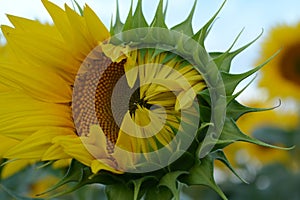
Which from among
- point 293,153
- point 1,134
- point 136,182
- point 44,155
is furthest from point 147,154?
point 293,153

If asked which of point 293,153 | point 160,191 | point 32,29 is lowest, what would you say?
point 293,153

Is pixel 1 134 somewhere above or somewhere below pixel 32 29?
below

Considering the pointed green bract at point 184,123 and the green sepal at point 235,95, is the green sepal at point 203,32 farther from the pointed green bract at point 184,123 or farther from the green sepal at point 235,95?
the green sepal at point 235,95

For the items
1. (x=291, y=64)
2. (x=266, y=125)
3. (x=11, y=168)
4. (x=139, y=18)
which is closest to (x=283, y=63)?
(x=291, y=64)

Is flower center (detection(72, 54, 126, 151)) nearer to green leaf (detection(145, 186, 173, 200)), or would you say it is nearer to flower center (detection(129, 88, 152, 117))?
flower center (detection(129, 88, 152, 117))

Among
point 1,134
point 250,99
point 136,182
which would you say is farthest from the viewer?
point 250,99

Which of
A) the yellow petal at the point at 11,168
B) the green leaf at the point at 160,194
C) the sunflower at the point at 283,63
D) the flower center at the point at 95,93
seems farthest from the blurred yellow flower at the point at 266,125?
the green leaf at the point at 160,194

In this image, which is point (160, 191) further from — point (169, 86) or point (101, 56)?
point (101, 56)
